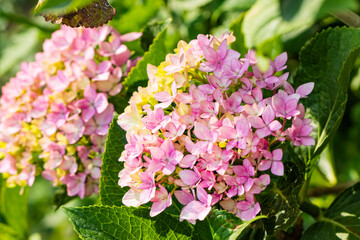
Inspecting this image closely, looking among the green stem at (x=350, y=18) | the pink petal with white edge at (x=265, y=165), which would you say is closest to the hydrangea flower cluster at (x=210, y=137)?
the pink petal with white edge at (x=265, y=165)

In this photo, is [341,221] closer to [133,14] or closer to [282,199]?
[282,199]

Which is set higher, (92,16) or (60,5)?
(60,5)

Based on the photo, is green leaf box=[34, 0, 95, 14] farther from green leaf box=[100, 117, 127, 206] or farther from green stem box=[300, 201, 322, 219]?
green stem box=[300, 201, 322, 219]

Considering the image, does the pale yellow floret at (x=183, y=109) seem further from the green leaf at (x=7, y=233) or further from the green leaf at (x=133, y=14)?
the green leaf at (x=7, y=233)

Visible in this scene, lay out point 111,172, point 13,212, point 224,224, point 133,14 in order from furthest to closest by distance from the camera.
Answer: point 133,14 → point 13,212 → point 111,172 → point 224,224

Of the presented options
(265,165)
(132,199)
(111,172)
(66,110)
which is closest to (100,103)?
(66,110)

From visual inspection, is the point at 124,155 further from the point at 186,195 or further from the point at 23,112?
the point at 23,112

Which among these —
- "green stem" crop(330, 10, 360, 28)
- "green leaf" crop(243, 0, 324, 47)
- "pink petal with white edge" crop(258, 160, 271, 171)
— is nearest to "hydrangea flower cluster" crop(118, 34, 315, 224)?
"pink petal with white edge" crop(258, 160, 271, 171)
